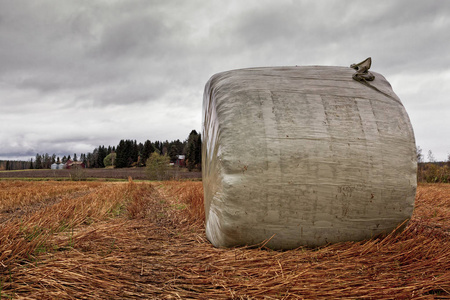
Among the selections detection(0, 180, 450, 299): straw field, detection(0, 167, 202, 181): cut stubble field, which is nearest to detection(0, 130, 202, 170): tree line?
detection(0, 167, 202, 181): cut stubble field

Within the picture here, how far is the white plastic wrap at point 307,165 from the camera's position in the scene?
1791 millimetres

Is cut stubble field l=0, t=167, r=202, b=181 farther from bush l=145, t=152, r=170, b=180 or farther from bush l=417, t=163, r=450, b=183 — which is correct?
bush l=417, t=163, r=450, b=183

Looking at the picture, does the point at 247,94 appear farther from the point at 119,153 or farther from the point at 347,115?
the point at 119,153

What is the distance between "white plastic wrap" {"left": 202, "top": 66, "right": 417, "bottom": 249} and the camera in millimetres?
1791

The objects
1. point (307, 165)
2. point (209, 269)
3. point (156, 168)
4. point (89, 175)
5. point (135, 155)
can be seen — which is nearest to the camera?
point (209, 269)

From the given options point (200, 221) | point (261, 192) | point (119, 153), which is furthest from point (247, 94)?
point (119, 153)

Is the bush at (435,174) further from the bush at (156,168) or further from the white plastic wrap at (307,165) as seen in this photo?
the bush at (156,168)

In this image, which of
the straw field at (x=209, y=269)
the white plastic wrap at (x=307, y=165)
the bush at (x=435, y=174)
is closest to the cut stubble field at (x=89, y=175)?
the bush at (x=435, y=174)

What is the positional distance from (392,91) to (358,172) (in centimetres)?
94

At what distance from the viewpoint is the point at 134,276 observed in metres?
1.43

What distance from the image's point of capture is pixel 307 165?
70.7 inches

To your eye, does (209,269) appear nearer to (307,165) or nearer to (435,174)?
(307,165)

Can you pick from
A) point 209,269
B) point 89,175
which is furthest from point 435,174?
point 89,175

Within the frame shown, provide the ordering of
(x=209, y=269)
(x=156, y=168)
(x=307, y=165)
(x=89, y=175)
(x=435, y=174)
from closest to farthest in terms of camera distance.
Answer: (x=209, y=269) → (x=307, y=165) → (x=435, y=174) → (x=156, y=168) → (x=89, y=175)
